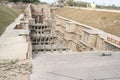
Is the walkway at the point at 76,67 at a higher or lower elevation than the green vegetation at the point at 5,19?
lower

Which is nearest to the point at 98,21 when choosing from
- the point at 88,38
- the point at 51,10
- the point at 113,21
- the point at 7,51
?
the point at 113,21

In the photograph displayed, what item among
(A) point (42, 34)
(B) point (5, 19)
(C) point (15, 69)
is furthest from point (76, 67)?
(A) point (42, 34)

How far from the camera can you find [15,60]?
12008 millimetres

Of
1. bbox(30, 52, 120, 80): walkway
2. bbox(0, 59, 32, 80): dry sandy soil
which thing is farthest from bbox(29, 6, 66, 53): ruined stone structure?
bbox(0, 59, 32, 80): dry sandy soil

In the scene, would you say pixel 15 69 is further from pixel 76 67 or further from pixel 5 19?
pixel 5 19

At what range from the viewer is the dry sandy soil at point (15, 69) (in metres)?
9.56

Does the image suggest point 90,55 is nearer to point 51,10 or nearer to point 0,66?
point 0,66

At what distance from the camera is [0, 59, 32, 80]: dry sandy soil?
9562mm

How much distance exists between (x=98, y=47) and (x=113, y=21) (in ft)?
16.2

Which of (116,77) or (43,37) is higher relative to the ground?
(116,77)

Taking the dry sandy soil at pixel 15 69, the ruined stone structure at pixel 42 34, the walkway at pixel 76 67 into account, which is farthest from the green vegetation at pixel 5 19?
the walkway at pixel 76 67

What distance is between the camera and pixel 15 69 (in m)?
10.6

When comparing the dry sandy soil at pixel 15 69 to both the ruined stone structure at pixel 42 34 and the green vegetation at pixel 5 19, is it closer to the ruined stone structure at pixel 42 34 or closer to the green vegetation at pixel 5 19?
the green vegetation at pixel 5 19

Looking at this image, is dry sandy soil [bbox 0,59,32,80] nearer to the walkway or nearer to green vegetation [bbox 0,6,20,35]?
the walkway
